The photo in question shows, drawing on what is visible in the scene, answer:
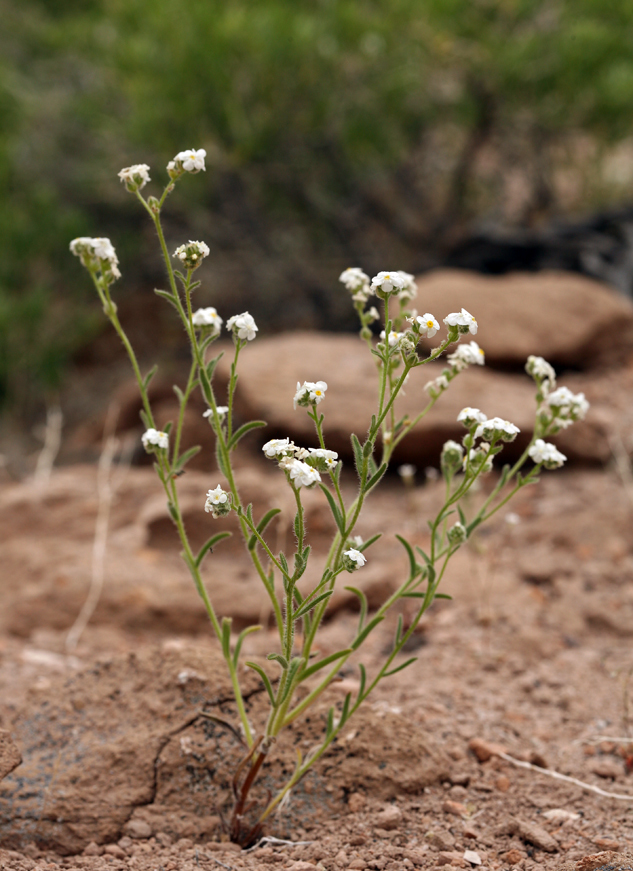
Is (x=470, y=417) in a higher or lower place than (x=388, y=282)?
lower

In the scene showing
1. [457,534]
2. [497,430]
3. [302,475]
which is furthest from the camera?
[457,534]

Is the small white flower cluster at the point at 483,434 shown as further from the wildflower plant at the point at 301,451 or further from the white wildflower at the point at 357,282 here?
the white wildflower at the point at 357,282

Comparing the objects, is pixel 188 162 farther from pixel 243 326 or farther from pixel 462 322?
pixel 462 322

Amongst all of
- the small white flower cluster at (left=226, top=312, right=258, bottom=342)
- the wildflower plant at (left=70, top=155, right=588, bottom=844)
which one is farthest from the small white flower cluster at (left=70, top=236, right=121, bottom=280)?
the small white flower cluster at (left=226, top=312, right=258, bottom=342)

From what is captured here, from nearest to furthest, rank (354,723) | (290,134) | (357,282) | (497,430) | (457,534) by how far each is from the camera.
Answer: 1. (497,430)
2. (457,534)
3. (357,282)
4. (354,723)
5. (290,134)

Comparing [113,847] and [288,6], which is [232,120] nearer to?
[288,6]

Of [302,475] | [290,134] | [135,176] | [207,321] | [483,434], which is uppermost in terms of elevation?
[290,134]

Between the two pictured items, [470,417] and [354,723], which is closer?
[470,417]

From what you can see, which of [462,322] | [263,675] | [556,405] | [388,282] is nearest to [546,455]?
[556,405]
